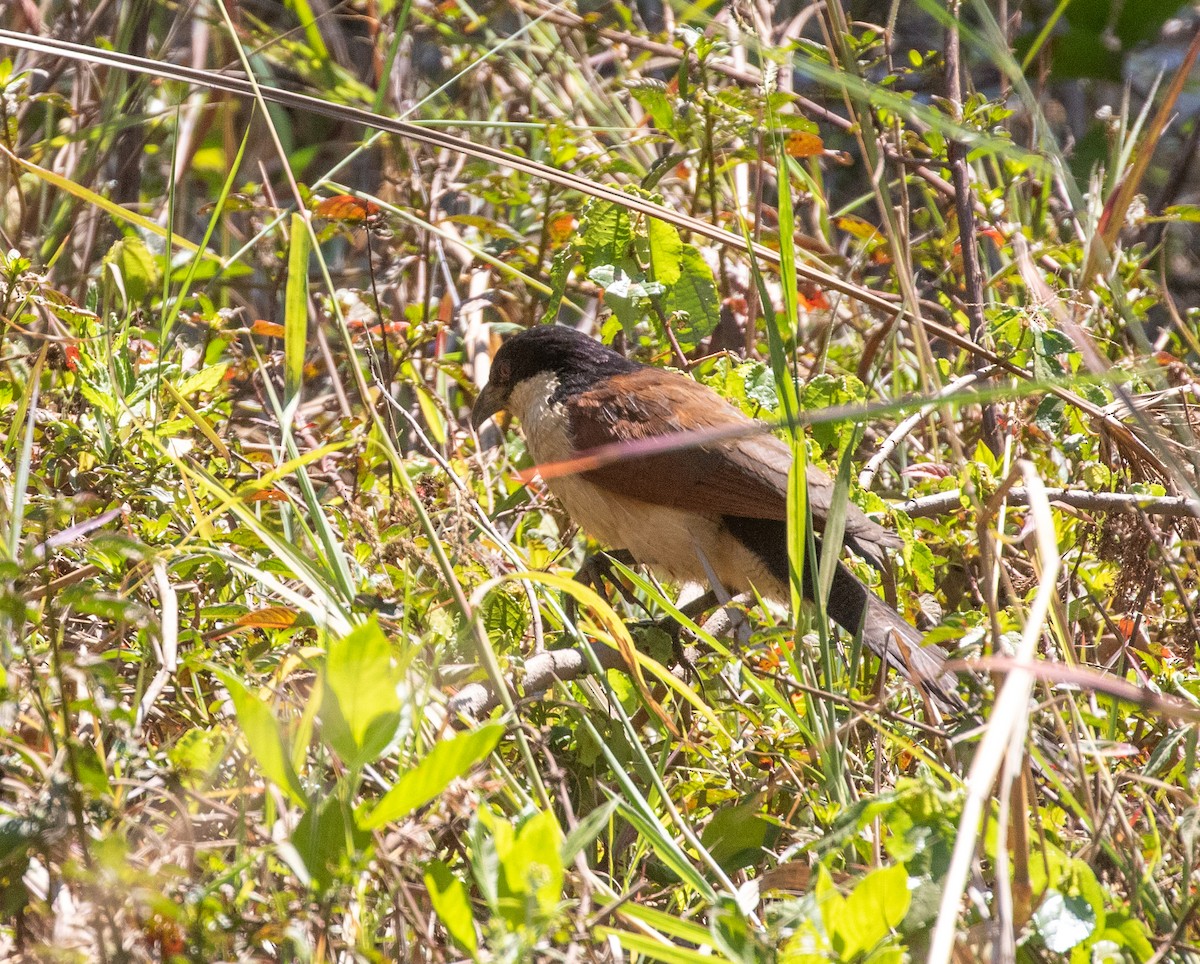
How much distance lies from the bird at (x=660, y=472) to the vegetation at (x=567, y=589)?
0.14 meters

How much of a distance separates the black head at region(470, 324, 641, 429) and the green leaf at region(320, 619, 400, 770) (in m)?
1.98

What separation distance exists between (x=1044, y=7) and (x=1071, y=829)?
482cm

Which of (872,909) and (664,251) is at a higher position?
(664,251)

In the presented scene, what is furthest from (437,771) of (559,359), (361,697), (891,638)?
(559,359)

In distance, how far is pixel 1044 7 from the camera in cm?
553

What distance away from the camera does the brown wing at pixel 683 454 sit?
107 inches

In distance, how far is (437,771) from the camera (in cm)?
127

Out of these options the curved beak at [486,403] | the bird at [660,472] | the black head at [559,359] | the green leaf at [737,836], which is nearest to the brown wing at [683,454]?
the bird at [660,472]

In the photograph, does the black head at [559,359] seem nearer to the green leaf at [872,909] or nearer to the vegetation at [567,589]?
→ the vegetation at [567,589]

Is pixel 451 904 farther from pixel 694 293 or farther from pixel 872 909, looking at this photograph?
pixel 694 293

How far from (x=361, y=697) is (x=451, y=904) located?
0.24m

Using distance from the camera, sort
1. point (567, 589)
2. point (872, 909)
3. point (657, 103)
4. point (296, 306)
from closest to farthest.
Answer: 1. point (872, 909)
2. point (567, 589)
3. point (296, 306)
4. point (657, 103)

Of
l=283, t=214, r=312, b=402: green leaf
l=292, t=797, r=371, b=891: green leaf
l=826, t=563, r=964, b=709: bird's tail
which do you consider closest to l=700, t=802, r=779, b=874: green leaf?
l=826, t=563, r=964, b=709: bird's tail

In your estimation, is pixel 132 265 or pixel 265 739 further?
pixel 132 265
